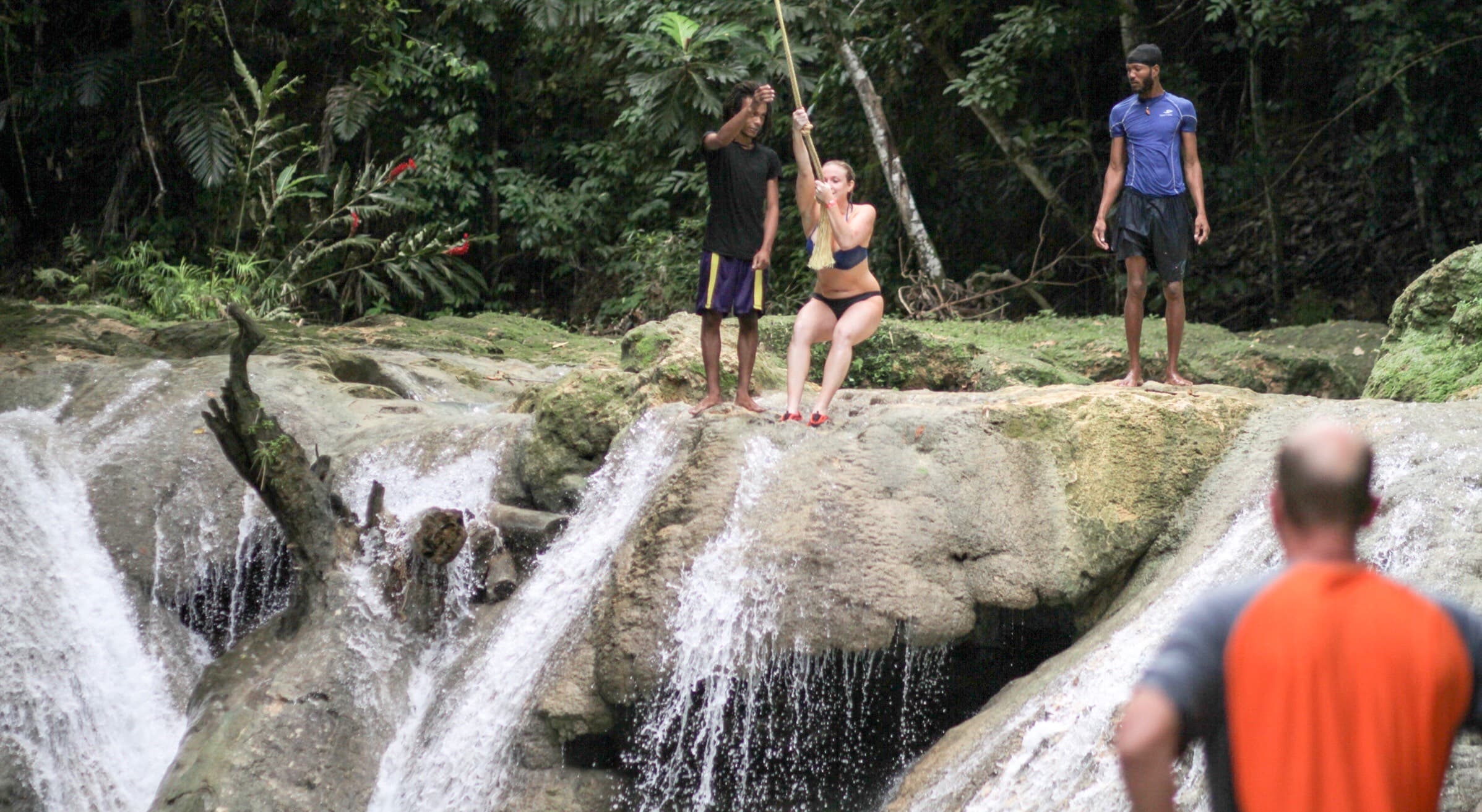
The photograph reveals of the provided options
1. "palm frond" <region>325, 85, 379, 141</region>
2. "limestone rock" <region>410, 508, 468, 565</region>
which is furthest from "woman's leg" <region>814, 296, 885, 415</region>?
"palm frond" <region>325, 85, 379, 141</region>

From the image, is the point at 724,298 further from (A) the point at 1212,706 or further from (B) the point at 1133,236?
(A) the point at 1212,706

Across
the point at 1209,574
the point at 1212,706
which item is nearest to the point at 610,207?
the point at 1209,574

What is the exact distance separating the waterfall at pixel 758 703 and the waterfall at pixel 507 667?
2.10ft

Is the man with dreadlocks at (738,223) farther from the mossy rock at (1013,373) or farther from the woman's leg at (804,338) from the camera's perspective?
the mossy rock at (1013,373)

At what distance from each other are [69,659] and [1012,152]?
30.2 feet

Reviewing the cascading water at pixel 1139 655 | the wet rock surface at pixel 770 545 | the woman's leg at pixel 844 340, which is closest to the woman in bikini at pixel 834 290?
the woman's leg at pixel 844 340

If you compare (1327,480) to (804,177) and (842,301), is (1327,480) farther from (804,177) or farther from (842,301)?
(842,301)

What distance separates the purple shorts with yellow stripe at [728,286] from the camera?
6.11 meters

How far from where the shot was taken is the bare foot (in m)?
6.36

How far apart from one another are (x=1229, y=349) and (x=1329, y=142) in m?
4.82

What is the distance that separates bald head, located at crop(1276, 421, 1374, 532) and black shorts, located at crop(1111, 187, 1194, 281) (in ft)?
14.0

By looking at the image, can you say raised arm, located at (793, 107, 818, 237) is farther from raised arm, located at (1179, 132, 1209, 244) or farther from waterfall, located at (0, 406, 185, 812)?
waterfall, located at (0, 406, 185, 812)

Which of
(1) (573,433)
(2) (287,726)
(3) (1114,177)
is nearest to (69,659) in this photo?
(2) (287,726)

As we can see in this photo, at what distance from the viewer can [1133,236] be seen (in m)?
6.06
